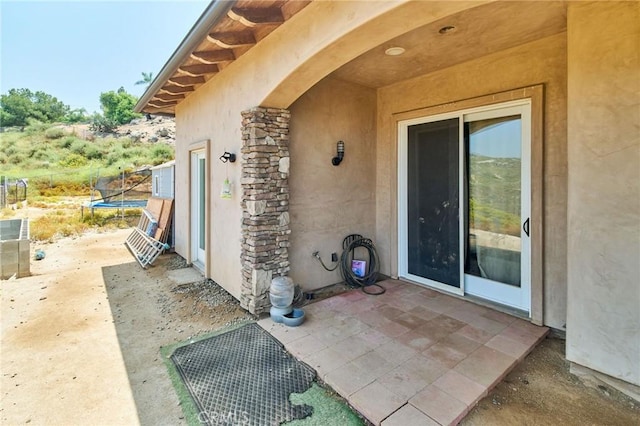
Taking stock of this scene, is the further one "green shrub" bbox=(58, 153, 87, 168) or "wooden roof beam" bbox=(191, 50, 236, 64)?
"green shrub" bbox=(58, 153, 87, 168)

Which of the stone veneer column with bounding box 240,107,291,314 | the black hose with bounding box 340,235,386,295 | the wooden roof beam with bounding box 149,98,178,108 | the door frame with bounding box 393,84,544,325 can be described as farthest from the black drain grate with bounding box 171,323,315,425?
the wooden roof beam with bounding box 149,98,178,108

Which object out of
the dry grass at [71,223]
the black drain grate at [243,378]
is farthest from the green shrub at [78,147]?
the black drain grate at [243,378]

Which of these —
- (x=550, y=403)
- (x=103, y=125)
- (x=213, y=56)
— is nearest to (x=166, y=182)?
(x=213, y=56)

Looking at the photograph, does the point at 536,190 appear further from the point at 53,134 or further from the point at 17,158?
the point at 53,134

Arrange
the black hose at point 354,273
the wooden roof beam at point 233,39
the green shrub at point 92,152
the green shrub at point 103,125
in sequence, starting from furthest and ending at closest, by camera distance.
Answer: the green shrub at point 103,125 < the green shrub at point 92,152 < the black hose at point 354,273 < the wooden roof beam at point 233,39

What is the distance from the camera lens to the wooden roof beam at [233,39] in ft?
11.2

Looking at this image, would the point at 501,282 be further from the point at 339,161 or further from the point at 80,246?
the point at 80,246

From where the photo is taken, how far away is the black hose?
470 centimetres

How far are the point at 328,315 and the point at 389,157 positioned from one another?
271 centimetres

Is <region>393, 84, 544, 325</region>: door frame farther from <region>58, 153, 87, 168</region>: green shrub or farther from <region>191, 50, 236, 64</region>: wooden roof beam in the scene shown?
<region>58, 153, 87, 168</region>: green shrub

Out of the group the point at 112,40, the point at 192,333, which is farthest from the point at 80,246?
the point at 112,40

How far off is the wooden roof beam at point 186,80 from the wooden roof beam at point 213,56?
3.53ft

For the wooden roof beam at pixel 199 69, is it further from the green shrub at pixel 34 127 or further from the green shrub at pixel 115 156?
the green shrub at pixel 34 127

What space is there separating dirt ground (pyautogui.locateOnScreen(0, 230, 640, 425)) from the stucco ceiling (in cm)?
323
